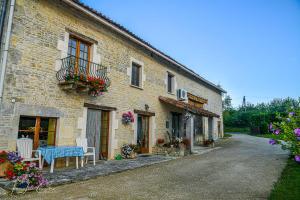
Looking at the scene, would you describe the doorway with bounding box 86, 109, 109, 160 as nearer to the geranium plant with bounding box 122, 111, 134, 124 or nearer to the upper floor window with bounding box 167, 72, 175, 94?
the geranium plant with bounding box 122, 111, 134, 124

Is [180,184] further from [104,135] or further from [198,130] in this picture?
[198,130]

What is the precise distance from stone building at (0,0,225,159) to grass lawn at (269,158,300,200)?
545cm

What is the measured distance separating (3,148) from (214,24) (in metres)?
10.1

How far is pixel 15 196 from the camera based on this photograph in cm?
416

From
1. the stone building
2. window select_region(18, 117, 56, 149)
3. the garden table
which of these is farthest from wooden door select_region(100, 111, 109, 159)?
window select_region(18, 117, 56, 149)

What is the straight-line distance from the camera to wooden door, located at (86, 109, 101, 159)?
7887mm

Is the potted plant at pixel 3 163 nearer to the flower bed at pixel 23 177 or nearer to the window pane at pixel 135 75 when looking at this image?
the flower bed at pixel 23 177

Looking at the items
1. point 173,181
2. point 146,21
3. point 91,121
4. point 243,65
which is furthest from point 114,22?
point 243,65

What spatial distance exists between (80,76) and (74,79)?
0.24 meters

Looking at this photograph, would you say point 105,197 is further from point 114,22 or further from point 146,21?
point 146,21

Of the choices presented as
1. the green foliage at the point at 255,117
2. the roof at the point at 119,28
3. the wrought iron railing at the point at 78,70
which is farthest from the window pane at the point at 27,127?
the green foliage at the point at 255,117

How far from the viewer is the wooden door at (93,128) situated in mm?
7887

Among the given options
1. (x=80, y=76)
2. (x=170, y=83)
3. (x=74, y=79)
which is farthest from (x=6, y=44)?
(x=170, y=83)

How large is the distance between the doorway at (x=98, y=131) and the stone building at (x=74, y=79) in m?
0.04
